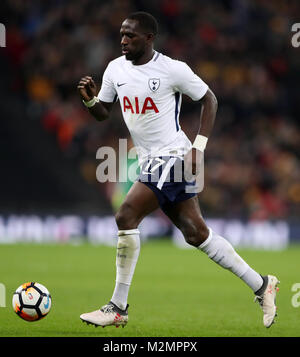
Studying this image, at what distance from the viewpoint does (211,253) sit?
6242 mm

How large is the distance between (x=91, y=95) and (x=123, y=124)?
1190 cm

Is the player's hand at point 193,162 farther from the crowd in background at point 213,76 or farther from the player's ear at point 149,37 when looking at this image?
the crowd in background at point 213,76

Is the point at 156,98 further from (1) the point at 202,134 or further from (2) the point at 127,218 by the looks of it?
(2) the point at 127,218

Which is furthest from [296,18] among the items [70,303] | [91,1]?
[70,303]

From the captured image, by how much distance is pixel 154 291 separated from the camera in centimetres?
922

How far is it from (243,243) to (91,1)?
674 centimetres

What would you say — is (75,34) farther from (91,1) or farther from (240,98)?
(240,98)

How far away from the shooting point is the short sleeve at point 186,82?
619cm

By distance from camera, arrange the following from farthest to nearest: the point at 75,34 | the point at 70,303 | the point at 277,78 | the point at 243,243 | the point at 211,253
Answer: the point at 277,78 → the point at 75,34 → the point at 243,243 → the point at 70,303 → the point at 211,253

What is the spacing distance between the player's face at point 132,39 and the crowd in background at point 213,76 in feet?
36.8

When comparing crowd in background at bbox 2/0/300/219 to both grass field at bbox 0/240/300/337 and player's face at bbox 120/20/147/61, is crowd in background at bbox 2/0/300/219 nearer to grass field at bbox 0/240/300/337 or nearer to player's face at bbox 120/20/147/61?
grass field at bbox 0/240/300/337

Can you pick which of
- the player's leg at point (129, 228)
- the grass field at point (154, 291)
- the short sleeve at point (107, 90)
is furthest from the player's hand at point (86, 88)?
the grass field at point (154, 291)
